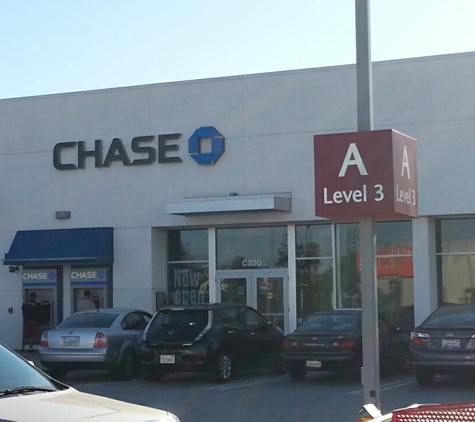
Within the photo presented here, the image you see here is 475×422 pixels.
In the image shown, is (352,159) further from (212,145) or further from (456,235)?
(212,145)

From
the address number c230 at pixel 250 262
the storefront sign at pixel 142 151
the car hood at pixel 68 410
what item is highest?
the storefront sign at pixel 142 151

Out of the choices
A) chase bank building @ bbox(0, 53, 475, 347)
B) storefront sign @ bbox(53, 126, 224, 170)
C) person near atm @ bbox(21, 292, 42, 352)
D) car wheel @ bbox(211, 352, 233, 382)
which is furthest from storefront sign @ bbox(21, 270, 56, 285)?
car wheel @ bbox(211, 352, 233, 382)

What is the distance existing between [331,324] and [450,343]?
8.75 ft

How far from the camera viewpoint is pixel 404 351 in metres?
18.8

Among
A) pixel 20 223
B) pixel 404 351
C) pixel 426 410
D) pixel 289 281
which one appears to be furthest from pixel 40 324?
pixel 426 410

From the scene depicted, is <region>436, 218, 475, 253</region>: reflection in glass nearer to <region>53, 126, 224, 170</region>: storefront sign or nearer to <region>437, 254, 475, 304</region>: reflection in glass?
<region>437, 254, 475, 304</region>: reflection in glass

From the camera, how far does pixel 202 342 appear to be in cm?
1766

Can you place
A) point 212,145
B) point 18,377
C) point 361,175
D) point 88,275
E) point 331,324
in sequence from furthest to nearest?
1. point 88,275
2. point 212,145
3. point 331,324
4. point 361,175
5. point 18,377

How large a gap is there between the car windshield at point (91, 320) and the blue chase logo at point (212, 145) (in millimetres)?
6449

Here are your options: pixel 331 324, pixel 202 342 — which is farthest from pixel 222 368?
pixel 331 324

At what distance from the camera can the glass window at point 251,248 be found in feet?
80.4

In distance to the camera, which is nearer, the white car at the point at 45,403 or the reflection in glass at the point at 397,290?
the white car at the point at 45,403

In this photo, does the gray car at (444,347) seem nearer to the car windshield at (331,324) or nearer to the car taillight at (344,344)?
the car taillight at (344,344)

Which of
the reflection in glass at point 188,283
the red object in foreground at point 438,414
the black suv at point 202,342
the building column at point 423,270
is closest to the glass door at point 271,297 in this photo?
the reflection in glass at point 188,283
